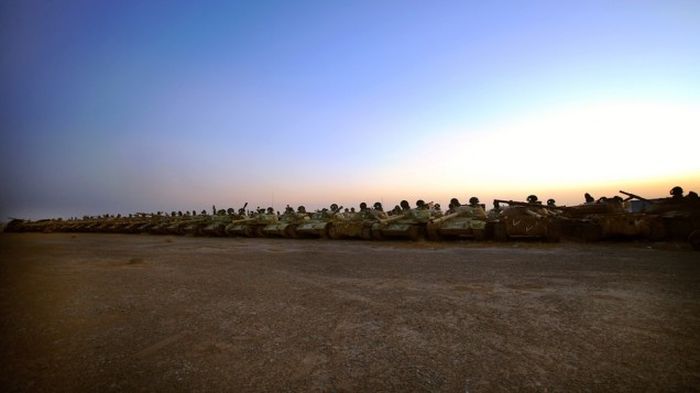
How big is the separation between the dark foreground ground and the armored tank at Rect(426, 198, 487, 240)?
268 inches

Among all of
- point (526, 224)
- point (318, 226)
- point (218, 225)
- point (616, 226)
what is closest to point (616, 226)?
point (616, 226)

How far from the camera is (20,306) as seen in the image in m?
5.40

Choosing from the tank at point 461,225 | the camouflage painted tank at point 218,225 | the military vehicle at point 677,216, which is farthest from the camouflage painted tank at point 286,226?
the military vehicle at point 677,216

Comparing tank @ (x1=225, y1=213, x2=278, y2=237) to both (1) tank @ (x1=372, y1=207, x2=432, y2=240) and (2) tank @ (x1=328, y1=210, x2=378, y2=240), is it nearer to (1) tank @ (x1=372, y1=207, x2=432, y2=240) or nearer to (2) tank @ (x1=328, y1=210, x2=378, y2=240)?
(2) tank @ (x1=328, y1=210, x2=378, y2=240)

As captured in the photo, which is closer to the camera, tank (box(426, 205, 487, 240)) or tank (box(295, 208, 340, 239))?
tank (box(426, 205, 487, 240))

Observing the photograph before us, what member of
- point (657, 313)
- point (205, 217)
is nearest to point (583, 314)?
point (657, 313)

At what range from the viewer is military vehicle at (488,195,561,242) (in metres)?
13.6

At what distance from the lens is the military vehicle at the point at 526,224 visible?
1357 cm

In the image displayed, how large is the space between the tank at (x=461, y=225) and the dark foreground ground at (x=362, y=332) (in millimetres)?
6800

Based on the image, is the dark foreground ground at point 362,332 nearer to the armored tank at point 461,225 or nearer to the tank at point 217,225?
the armored tank at point 461,225

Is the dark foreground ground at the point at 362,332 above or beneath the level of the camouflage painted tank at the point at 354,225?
beneath

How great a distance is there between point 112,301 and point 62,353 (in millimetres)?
2258

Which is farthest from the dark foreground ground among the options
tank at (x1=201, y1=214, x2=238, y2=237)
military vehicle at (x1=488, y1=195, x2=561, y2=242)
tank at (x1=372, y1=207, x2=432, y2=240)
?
tank at (x1=201, y1=214, x2=238, y2=237)

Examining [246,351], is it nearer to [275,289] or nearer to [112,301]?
[275,289]
